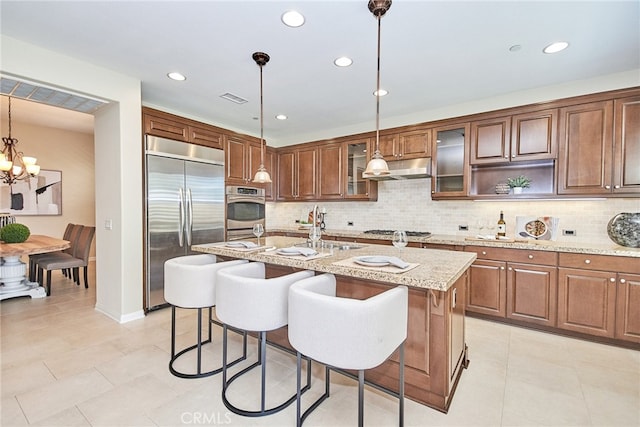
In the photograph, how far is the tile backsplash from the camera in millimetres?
3158

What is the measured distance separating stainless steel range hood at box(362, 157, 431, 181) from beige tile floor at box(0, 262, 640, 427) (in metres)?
1.98

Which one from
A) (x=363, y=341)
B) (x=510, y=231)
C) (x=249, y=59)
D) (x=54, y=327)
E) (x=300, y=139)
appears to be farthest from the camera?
(x=300, y=139)

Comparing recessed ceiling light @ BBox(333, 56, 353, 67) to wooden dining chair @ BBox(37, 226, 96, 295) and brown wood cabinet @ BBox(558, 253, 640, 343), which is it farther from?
wooden dining chair @ BBox(37, 226, 96, 295)

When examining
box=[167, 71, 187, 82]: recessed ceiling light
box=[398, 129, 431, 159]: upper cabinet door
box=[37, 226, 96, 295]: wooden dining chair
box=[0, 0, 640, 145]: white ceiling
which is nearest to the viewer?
box=[0, 0, 640, 145]: white ceiling

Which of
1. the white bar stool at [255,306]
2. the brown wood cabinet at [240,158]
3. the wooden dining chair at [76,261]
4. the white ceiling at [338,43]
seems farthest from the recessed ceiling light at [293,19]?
the wooden dining chair at [76,261]

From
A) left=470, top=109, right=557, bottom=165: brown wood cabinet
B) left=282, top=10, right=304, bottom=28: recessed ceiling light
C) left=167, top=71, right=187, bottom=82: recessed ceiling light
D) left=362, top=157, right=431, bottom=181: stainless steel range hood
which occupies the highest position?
left=167, top=71, right=187, bottom=82: recessed ceiling light

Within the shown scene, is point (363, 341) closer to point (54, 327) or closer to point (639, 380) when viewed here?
point (639, 380)

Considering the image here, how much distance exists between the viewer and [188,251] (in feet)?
12.5

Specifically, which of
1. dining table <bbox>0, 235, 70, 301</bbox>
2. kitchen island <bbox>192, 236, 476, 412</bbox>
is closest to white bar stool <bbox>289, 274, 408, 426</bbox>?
kitchen island <bbox>192, 236, 476, 412</bbox>

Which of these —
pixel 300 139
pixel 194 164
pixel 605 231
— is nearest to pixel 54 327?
pixel 194 164

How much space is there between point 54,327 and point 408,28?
4.39 meters

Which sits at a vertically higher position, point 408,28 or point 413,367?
point 408,28

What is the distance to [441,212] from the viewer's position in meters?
4.14

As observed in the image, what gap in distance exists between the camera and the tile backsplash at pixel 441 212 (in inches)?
124
